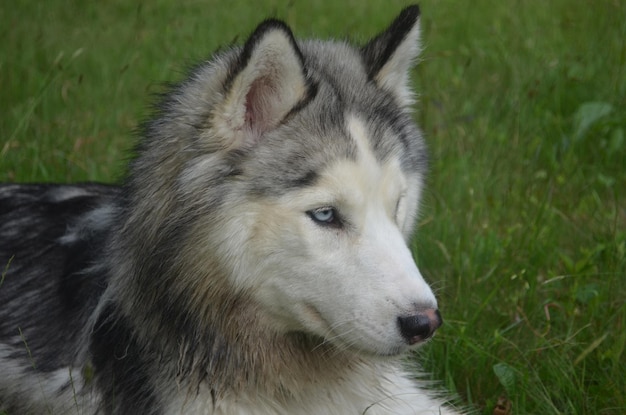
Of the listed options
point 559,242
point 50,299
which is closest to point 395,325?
point 50,299

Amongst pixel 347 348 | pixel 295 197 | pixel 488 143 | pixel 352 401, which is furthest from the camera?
pixel 488 143

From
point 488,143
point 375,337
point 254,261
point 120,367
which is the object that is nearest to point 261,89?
point 254,261

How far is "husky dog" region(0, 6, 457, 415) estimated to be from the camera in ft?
8.45

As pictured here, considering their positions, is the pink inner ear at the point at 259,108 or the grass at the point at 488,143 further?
the grass at the point at 488,143

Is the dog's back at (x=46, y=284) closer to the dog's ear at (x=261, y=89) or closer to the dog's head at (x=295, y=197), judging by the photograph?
the dog's head at (x=295, y=197)

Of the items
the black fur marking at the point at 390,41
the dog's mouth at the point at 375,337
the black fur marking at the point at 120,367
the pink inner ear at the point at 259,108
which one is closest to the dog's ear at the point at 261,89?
the pink inner ear at the point at 259,108

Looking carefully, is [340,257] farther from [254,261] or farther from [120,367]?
[120,367]

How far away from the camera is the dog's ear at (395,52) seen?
2998 millimetres

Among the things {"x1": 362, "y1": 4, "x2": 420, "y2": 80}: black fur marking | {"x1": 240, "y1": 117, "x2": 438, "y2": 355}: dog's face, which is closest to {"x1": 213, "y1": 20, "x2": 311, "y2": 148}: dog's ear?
{"x1": 240, "y1": 117, "x2": 438, "y2": 355}: dog's face

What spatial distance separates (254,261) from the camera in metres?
2.62

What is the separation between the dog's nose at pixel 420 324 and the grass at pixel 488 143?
785 millimetres

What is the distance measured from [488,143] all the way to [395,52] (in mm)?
2298

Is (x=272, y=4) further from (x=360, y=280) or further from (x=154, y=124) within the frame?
(x=360, y=280)

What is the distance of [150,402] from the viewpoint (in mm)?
2785
